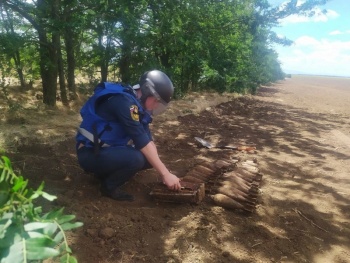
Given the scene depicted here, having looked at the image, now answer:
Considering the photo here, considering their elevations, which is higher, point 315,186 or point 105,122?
point 105,122

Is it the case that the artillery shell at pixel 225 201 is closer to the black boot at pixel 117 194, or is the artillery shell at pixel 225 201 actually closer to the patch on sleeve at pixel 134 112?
the black boot at pixel 117 194

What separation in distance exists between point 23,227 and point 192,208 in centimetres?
282

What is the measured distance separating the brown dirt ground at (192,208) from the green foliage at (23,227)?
75.0 inches

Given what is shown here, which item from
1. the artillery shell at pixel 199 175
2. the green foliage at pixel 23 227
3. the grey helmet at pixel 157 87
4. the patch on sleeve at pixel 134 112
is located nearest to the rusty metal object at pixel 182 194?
the artillery shell at pixel 199 175

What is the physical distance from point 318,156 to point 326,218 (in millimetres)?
2813

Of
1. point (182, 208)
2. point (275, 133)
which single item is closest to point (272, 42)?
point (275, 133)

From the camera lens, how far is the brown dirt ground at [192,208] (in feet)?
9.07

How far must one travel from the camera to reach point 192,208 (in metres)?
3.42

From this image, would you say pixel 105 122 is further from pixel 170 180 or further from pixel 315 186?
pixel 315 186

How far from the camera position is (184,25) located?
29.7ft

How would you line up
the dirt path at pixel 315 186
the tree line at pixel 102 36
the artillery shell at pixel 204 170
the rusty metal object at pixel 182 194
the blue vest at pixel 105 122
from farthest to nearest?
the tree line at pixel 102 36 → the artillery shell at pixel 204 170 → the rusty metal object at pixel 182 194 → the blue vest at pixel 105 122 → the dirt path at pixel 315 186

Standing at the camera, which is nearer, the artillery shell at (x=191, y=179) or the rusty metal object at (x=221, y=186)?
the rusty metal object at (x=221, y=186)

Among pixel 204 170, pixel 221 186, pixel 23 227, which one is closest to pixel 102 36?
pixel 204 170

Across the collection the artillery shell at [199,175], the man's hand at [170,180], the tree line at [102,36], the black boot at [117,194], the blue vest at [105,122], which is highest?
the tree line at [102,36]
